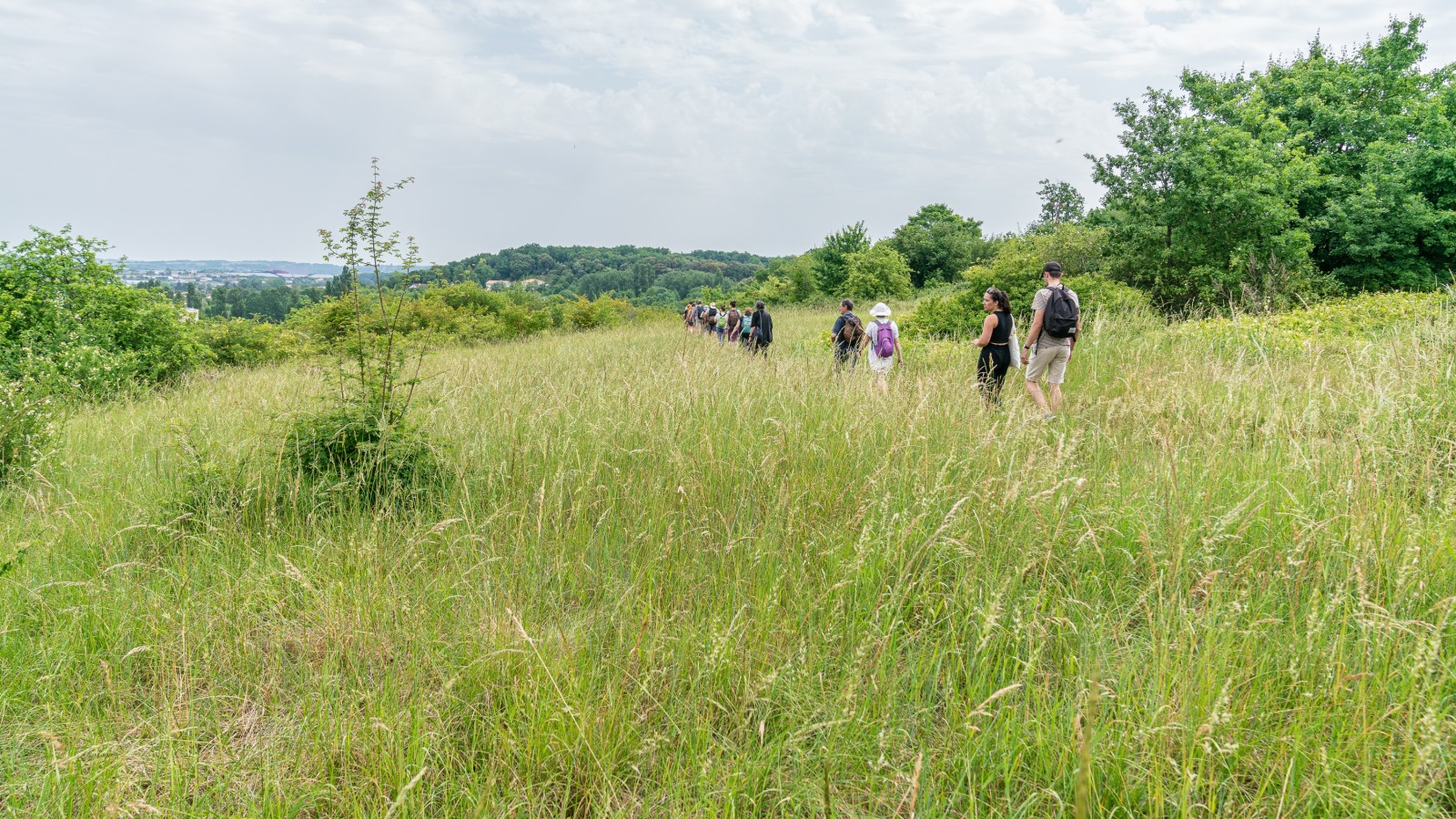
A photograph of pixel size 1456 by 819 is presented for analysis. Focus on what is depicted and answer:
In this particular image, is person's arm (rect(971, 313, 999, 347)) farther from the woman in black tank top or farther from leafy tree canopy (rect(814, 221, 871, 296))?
leafy tree canopy (rect(814, 221, 871, 296))

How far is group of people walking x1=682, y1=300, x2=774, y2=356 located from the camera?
13844 millimetres

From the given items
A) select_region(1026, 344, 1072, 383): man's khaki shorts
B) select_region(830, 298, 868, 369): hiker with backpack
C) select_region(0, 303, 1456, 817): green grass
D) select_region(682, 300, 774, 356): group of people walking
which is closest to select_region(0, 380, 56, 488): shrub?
select_region(0, 303, 1456, 817): green grass

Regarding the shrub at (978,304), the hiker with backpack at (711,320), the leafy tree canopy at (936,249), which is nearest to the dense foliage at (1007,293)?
the shrub at (978,304)

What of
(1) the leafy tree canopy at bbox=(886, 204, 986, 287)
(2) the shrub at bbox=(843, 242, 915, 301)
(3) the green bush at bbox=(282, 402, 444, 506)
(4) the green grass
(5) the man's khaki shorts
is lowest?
(4) the green grass

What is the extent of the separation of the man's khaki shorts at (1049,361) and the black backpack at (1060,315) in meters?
0.17

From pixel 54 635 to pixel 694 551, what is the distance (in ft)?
8.18

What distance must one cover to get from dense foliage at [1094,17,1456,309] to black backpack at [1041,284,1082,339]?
27.6ft

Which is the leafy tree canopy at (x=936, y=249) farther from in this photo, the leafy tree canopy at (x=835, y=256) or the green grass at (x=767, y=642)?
the green grass at (x=767, y=642)

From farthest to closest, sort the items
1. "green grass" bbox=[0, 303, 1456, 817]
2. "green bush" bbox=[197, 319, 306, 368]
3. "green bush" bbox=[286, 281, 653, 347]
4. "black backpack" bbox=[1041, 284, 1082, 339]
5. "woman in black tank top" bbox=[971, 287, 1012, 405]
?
1. "green bush" bbox=[197, 319, 306, 368]
2. "woman in black tank top" bbox=[971, 287, 1012, 405]
3. "black backpack" bbox=[1041, 284, 1082, 339]
4. "green bush" bbox=[286, 281, 653, 347]
5. "green grass" bbox=[0, 303, 1456, 817]

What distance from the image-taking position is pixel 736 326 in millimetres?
17438

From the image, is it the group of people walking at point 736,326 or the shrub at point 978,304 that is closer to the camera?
the shrub at point 978,304

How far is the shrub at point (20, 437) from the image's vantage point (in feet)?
16.1

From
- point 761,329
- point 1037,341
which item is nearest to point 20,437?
point 1037,341

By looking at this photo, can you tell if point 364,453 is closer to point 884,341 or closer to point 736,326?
point 884,341
